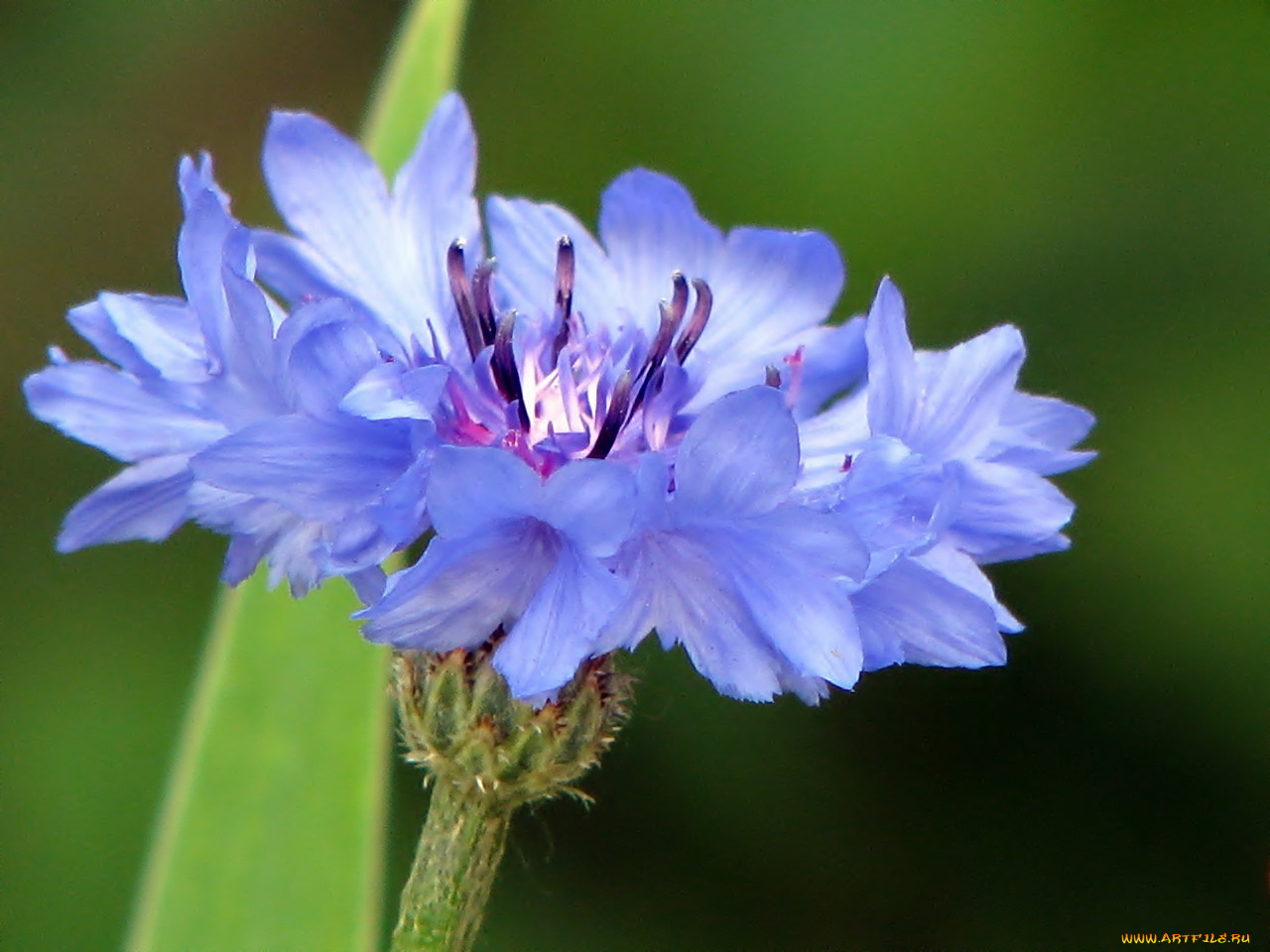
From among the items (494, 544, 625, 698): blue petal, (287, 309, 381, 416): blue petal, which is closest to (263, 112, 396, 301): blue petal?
(287, 309, 381, 416): blue petal

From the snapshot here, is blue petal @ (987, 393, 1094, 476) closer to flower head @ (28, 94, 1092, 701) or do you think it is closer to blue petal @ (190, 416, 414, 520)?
flower head @ (28, 94, 1092, 701)

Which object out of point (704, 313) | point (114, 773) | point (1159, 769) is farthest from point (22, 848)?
point (1159, 769)

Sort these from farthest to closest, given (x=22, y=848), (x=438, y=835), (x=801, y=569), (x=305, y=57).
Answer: (x=305, y=57) → (x=22, y=848) → (x=438, y=835) → (x=801, y=569)

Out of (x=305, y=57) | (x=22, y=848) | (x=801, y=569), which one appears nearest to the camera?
(x=801, y=569)

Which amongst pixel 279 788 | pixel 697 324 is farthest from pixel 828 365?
pixel 279 788

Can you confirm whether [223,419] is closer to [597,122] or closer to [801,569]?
[801,569]

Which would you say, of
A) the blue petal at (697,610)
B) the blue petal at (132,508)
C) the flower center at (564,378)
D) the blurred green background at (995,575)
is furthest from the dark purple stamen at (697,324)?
the blurred green background at (995,575)
